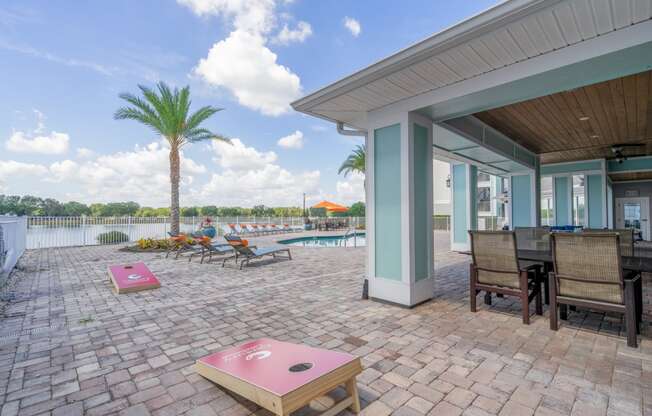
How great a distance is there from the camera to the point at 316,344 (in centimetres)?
289

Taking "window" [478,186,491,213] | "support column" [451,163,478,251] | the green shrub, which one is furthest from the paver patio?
"window" [478,186,491,213]

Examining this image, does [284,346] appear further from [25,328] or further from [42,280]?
[42,280]

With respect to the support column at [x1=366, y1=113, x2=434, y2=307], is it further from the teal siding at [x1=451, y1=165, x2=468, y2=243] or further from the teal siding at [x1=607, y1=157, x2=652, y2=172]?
the teal siding at [x1=607, y1=157, x2=652, y2=172]

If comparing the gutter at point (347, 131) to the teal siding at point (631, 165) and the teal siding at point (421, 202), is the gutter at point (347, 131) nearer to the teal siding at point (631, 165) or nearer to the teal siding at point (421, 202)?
the teal siding at point (421, 202)

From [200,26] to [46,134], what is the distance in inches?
435

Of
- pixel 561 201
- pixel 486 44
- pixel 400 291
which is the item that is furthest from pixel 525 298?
pixel 561 201

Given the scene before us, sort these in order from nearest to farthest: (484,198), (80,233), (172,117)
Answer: (172,117) < (80,233) < (484,198)

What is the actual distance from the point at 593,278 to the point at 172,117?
42.1 feet

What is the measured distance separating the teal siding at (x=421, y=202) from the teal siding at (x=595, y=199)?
1033 centimetres

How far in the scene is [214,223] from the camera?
680 inches

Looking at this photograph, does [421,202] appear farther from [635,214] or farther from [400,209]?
[635,214]

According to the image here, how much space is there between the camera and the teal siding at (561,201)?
1153 centimetres

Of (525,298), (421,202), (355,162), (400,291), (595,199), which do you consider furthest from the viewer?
(355,162)

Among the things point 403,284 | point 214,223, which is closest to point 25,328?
point 403,284
